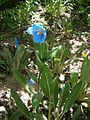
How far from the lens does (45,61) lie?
197 centimetres

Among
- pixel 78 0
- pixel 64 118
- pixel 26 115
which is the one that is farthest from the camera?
pixel 78 0

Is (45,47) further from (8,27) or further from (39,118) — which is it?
(8,27)

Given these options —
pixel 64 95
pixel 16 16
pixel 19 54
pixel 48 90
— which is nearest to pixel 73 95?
pixel 64 95

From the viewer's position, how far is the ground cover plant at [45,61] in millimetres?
1800

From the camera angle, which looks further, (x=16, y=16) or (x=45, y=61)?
(x=16, y=16)

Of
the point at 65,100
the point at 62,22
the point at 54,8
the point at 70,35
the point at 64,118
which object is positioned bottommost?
the point at 64,118

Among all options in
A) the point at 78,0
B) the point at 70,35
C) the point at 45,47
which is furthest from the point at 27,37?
the point at 78,0

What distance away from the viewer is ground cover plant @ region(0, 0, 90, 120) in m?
1.80

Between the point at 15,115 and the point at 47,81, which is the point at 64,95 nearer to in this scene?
the point at 47,81

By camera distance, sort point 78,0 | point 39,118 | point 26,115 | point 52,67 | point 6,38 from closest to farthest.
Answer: point 39,118 < point 26,115 < point 52,67 < point 6,38 < point 78,0

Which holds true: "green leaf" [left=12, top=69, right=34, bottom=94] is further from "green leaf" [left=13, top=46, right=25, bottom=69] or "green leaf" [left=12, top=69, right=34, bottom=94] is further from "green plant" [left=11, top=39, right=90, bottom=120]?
"green leaf" [left=13, top=46, right=25, bottom=69]

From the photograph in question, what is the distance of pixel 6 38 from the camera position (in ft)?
9.12

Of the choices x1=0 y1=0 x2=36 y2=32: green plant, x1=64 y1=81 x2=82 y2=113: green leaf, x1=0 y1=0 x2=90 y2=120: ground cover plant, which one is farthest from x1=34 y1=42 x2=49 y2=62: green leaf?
x1=0 y1=0 x2=36 y2=32: green plant

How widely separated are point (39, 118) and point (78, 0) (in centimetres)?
230
